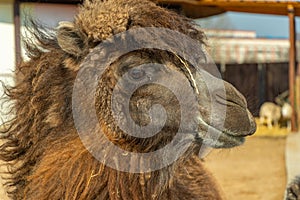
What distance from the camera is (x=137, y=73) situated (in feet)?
10.1

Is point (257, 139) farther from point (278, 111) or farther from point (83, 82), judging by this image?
point (83, 82)

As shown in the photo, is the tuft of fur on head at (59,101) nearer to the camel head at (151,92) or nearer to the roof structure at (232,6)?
the camel head at (151,92)

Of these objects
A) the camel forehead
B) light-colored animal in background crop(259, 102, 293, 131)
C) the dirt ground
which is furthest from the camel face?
light-colored animal in background crop(259, 102, 293, 131)

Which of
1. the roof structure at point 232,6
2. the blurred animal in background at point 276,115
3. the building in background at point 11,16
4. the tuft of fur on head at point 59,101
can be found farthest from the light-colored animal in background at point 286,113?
the tuft of fur on head at point 59,101

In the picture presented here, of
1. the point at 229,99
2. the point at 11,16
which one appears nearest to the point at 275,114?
the point at 11,16

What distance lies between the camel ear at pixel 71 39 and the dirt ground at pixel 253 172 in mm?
3531

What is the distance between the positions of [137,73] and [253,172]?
8.02 metres

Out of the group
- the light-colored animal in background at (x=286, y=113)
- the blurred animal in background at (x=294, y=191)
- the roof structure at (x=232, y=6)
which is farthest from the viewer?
the light-colored animal in background at (x=286, y=113)

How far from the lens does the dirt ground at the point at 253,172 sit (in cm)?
852

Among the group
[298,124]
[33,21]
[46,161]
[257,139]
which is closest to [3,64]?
[33,21]

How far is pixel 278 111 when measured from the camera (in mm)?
19203

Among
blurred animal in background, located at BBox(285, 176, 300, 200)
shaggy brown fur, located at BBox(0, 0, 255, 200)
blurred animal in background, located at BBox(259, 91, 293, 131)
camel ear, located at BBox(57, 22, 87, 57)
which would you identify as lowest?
blurred animal in background, located at BBox(259, 91, 293, 131)

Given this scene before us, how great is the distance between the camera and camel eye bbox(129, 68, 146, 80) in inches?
121

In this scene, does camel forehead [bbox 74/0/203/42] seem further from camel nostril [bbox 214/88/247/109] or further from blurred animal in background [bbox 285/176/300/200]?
blurred animal in background [bbox 285/176/300/200]
